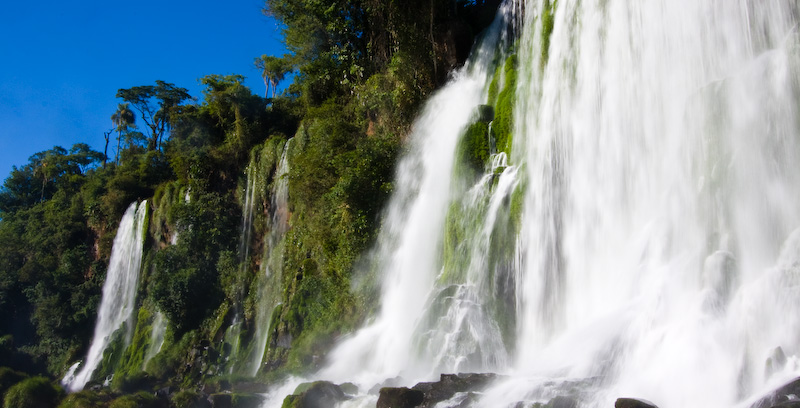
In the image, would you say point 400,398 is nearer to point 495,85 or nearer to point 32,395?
point 495,85

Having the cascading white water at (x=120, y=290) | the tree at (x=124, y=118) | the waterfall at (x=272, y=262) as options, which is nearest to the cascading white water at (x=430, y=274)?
the waterfall at (x=272, y=262)

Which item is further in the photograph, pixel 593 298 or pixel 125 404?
pixel 125 404

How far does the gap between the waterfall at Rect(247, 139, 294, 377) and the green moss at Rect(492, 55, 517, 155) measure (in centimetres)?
744

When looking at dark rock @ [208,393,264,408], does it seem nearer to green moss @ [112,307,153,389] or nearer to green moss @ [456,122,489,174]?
green moss @ [456,122,489,174]

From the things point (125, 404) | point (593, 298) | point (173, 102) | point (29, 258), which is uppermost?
point (173, 102)


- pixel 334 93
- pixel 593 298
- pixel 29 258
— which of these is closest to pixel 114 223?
pixel 29 258

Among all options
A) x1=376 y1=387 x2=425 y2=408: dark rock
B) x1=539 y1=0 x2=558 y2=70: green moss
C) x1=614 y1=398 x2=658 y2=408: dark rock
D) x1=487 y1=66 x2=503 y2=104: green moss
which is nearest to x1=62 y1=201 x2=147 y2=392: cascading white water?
x1=487 y1=66 x2=503 y2=104: green moss

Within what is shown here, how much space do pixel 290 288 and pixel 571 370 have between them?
11440 mm

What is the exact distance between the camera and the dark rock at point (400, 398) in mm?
7930

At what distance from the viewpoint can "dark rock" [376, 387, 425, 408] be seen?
7.93 metres

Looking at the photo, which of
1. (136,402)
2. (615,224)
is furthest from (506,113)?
(136,402)

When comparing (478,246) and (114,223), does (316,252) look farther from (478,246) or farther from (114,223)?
(114,223)

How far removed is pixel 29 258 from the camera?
3441 centimetres

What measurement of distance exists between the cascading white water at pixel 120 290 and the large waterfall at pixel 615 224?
1745 centimetres
